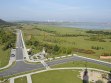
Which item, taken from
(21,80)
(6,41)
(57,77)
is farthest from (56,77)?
(6,41)

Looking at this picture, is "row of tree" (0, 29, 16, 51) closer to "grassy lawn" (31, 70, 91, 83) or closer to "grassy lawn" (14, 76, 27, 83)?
"grassy lawn" (14, 76, 27, 83)

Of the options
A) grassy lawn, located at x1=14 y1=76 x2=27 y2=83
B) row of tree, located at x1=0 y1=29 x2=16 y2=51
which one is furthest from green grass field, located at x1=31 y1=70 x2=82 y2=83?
row of tree, located at x1=0 y1=29 x2=16 y2=51

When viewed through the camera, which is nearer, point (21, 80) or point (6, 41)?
point (21, 80)

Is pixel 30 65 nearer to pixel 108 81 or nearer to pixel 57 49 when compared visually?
pixel 57 49

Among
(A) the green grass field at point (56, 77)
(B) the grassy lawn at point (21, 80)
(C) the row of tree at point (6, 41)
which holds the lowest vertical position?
(A) the green grass field at point (56, 77)

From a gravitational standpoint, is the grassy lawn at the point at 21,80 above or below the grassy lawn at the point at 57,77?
above

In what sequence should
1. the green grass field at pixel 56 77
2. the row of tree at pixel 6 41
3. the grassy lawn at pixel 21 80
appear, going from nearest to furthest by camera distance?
the grassy lawn at pixel 21 80, the green grass field at pixel 56 77, the row of tree at pixel 6 41

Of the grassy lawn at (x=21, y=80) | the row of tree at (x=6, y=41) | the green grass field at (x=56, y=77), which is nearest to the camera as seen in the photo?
the grassy lawn at (x=21, y=80)

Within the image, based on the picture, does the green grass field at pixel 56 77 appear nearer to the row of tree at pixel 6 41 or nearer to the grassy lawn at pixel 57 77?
the grassy lawn at pixel 57 77

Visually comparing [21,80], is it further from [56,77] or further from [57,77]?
[57,77]

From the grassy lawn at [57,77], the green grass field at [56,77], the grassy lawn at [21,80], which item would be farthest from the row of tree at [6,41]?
the grassy lawn at [57,77]
